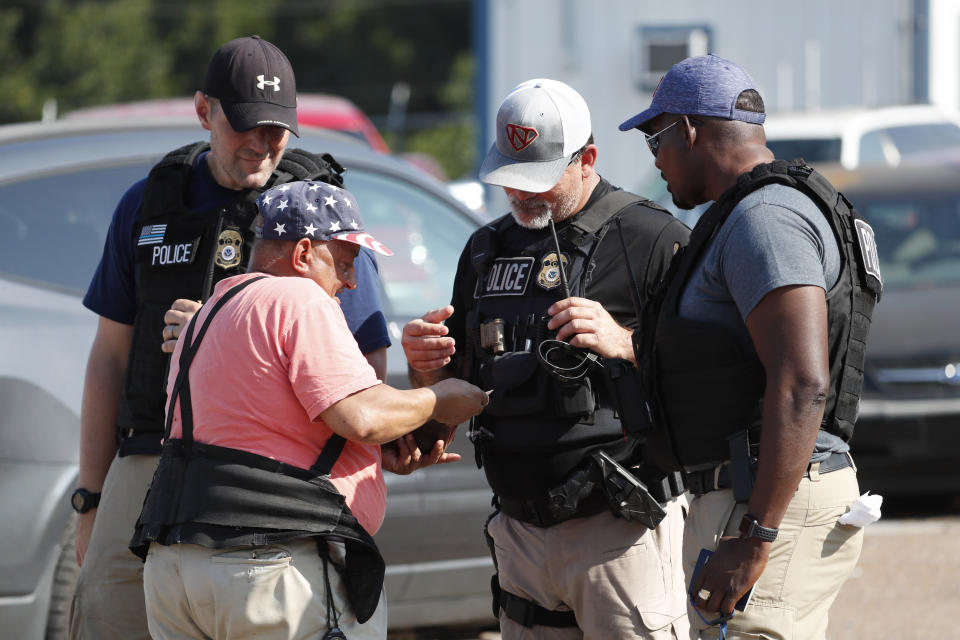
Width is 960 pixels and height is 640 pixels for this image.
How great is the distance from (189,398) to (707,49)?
1514 centimetres

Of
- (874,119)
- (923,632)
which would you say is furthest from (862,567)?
(874,119)

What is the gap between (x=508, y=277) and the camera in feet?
11.4

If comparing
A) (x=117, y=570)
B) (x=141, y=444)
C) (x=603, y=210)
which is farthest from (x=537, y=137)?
(x=117, y=570)

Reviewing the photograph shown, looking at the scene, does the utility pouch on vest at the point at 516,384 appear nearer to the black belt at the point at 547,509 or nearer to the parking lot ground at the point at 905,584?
the black belt at the point at 547,509

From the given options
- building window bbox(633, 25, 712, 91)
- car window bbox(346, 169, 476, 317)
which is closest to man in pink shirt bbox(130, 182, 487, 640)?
car window bbox(346, 169, 476, 317)

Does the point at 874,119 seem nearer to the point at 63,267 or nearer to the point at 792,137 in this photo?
the point at 792,137

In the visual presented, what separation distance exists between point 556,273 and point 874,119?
28.8ft

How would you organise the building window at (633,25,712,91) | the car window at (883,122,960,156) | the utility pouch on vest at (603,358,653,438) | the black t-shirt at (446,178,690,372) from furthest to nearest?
1. the building window at (633,25,712,91)
2. the car window at (883,122,960,156)
3. the black t-shirt at (446,178,690,372)
4. the utility pouch on vest at (603,358,653,438)

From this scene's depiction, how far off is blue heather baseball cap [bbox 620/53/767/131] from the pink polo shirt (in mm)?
964

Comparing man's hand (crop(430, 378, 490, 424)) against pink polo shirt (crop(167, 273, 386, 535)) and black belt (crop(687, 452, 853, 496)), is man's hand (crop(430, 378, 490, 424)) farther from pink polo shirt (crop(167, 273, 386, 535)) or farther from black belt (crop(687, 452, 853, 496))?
black belt (crop(687, 452, 853, 496))

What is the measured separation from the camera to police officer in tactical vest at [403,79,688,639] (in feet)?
10.9

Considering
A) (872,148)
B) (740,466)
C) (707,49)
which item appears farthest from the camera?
(707,49)

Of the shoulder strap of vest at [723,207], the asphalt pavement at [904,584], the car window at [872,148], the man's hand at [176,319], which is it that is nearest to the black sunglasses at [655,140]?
the shoulder strap of vest at [723,207]

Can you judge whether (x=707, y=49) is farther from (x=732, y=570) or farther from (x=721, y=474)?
(x=732, y=570)
